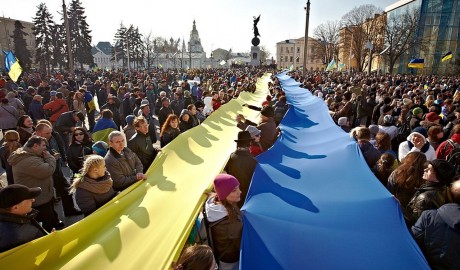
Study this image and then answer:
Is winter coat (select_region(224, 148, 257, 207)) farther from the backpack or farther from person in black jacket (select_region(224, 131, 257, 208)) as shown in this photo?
the backpack

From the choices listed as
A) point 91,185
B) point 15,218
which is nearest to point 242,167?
point 91,185

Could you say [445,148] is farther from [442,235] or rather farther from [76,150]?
[76,150]

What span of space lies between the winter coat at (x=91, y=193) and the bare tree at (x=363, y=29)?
2086 inches

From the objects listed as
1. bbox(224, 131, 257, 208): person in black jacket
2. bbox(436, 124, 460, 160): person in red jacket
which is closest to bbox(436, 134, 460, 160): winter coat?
bbox(436, 124, 460, 160): person in red jacket

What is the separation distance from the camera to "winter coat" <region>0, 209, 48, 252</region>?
2.82 metres

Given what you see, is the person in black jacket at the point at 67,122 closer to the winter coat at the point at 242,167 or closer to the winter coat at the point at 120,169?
the winter coat at the point at 120,169

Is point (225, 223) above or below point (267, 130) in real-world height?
below

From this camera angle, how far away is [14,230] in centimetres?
289

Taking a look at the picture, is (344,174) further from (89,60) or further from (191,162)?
(89,60)

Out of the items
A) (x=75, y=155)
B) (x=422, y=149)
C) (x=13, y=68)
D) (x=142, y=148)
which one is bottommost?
(x=75, y=155)

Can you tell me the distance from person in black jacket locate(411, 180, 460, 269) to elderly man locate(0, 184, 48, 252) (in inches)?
147

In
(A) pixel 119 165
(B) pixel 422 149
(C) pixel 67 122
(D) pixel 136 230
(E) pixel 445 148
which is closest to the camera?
(D) pixel 136 230

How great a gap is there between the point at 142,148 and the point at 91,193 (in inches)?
71.8

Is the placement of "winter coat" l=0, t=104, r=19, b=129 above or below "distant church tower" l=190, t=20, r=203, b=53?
below
